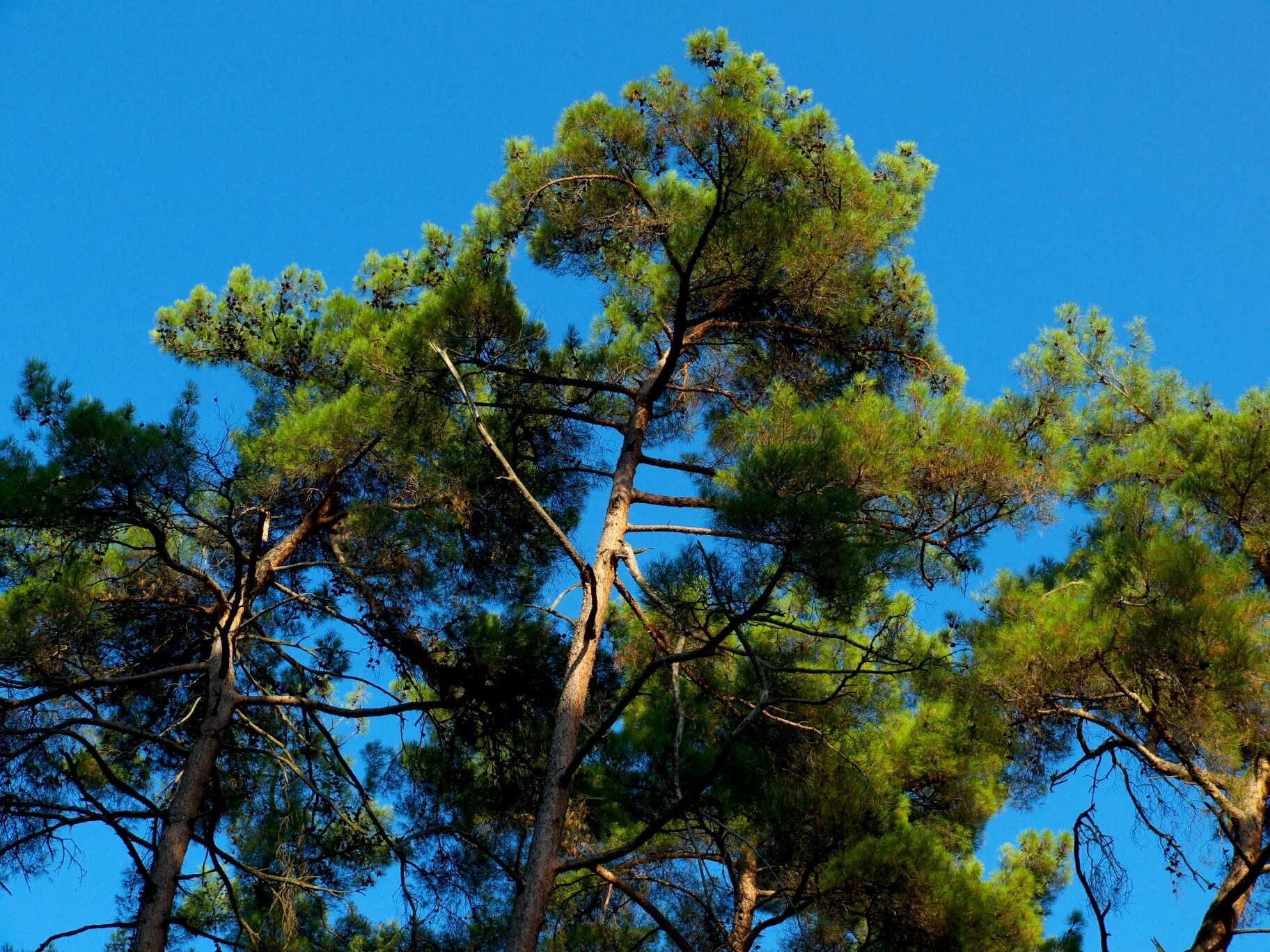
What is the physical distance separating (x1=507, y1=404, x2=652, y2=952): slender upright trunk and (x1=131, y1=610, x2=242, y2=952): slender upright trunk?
197 cm

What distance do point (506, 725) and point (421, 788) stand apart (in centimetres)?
80

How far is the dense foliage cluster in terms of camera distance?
6.08 m

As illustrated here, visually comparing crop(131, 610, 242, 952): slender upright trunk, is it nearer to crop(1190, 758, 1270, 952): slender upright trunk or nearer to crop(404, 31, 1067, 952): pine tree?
crop(404, 31, 1067, 952): pine tree

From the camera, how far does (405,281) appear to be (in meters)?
9.28

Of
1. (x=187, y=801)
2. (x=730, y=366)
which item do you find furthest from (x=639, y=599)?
(x=187, y=801)

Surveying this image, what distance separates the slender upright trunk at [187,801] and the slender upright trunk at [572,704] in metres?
1.97

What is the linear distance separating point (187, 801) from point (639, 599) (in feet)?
11.4

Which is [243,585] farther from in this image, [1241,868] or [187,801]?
[1241,868]

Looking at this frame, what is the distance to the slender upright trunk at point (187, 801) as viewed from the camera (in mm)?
5758

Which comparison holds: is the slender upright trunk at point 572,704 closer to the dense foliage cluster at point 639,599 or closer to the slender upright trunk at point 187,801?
the dense foliage cluster at point 639,599

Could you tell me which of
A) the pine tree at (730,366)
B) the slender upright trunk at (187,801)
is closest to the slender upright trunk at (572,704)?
the pine tree at (730,366)

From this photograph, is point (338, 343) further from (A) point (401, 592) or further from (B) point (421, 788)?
(B) point (421, 788)

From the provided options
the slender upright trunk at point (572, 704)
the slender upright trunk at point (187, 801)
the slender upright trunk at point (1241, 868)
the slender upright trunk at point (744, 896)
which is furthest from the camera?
the slender upright trunk at point (744, 896)

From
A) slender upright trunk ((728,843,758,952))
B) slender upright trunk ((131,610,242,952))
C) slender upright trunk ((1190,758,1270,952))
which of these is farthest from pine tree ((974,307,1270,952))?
slender upright trunk ((131,610,242,952))
